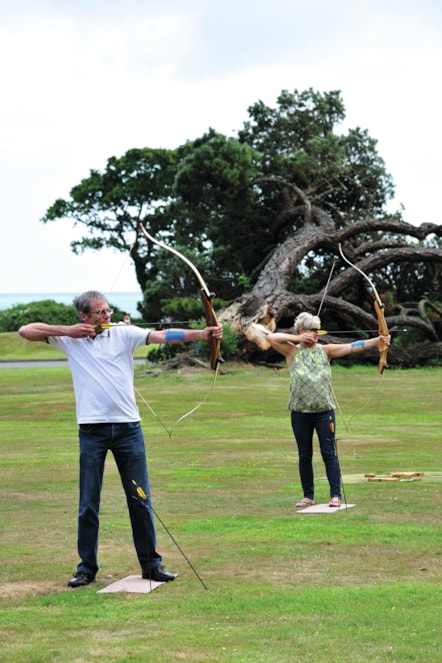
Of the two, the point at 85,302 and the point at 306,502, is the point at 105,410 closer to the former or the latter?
the point at 85,302

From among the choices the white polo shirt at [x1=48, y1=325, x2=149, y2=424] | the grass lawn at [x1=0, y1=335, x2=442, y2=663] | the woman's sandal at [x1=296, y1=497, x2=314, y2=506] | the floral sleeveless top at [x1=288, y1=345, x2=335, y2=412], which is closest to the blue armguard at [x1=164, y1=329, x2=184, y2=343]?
the white polo shirt at [x1=48, y1=325, x2=149, y2=424]

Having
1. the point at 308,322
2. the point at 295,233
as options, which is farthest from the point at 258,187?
the point at 308,322

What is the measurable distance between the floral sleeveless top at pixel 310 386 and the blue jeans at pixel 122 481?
3.05 metres

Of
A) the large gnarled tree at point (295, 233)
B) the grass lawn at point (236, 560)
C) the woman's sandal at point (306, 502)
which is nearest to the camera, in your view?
the grass lawn at point (236, 560)

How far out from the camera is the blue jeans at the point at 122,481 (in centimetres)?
780

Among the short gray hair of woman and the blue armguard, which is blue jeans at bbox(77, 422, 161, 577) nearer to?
the blue armguard

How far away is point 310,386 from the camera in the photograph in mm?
10602

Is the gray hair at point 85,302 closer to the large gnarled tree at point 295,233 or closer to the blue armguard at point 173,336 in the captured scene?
the blue armguard at point 173,336

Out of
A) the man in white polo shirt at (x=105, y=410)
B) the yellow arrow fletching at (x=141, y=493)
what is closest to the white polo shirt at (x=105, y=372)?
the man in white polo shirt at (x=105, y=410)

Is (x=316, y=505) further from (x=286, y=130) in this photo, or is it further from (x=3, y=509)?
(x=286, y=130)

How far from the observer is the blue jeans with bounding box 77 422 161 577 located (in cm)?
780

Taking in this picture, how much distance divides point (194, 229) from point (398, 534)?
3426 cm

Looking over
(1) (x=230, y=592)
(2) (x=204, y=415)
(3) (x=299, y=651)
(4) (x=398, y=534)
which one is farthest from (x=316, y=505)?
(2) (x=204, y=415)

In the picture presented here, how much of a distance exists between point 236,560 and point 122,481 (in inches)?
46.6
